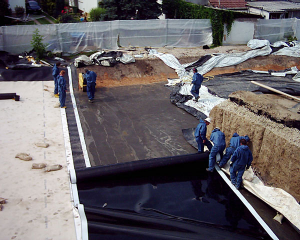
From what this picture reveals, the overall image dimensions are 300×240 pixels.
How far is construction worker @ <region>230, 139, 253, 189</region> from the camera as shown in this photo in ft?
24.8

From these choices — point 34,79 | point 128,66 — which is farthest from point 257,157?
point 34,79

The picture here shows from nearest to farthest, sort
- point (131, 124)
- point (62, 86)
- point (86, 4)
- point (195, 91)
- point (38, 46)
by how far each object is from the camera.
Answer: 1. point (131, 124)
2. point (62, 86)
3. point (195, 91)
4. point (38, 46)
5. point (86, 4)

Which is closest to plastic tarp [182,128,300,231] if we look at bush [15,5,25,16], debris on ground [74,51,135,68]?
debris on ground [74,51,135,68]

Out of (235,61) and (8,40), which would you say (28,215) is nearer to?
(8,40)

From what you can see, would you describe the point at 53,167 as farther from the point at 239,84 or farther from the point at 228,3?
the point at 228,3

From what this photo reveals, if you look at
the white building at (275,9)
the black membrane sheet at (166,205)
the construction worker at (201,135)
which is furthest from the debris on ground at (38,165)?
the white building at (275,9)

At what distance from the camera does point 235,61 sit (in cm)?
1773

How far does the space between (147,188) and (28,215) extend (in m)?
2.68

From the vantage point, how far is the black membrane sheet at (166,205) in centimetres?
584

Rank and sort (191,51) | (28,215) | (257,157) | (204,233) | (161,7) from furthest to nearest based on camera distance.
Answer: (161,7)
(191,51)
(257,157)
(28,215)
(204,233)

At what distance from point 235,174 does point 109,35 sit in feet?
44.1

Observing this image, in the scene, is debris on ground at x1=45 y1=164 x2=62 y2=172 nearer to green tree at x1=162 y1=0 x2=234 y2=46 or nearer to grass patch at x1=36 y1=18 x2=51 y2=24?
green tree at x1=162 y1=0 x2=234 y2=46

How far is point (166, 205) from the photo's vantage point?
695cm

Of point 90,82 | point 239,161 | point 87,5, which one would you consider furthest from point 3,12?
point 239,161
